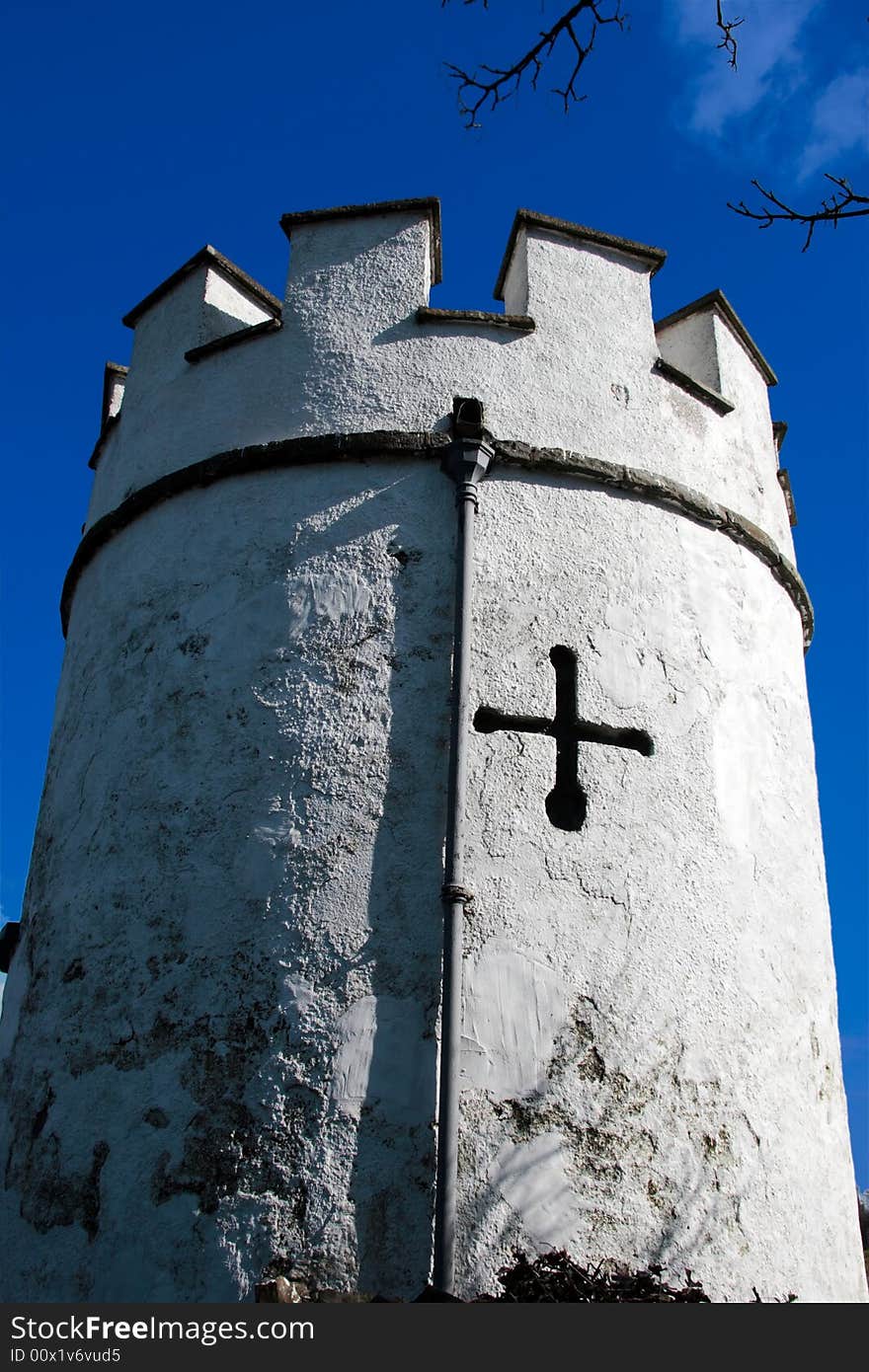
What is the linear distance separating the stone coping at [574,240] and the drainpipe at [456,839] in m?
1.06

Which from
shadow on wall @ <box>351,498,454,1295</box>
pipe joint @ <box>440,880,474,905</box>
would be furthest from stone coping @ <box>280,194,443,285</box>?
pipe joint @ <box>440,880,474,905</box>

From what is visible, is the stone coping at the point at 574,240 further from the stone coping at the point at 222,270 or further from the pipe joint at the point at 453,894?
the pipe joint at the point at 453,894

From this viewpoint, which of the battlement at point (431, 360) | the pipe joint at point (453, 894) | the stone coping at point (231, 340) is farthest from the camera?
the stone coping at point (231, 340)

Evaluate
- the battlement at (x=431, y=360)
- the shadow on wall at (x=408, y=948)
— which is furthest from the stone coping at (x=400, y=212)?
the shadow on wall at (x=408, y=948)

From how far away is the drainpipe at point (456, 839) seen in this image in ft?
13.4

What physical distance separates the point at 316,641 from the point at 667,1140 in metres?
2.27

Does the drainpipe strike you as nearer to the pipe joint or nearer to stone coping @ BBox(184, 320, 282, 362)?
the pipe joint

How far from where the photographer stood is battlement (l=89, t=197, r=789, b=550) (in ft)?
18.0

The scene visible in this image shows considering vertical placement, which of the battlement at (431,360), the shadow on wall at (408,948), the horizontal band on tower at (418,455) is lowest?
the shadow on wall at (408,948)

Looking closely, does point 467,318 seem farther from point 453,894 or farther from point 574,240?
point 453,894

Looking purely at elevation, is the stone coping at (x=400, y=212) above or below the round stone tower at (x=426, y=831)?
above

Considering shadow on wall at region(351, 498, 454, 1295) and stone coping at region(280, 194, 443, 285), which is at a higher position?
stone coping at region(280, 194, 443, 285)

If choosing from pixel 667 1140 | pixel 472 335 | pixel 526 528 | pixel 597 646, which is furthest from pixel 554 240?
pixel 667 1140

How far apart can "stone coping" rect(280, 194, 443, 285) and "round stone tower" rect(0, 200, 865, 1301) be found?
0.8 inches
